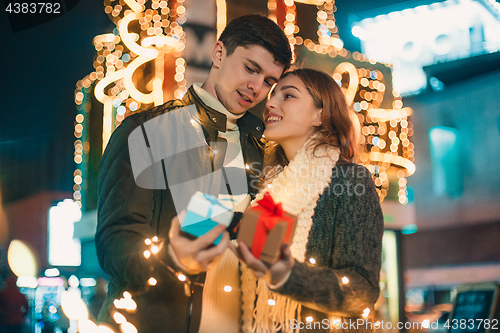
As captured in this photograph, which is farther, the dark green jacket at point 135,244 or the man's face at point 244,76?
the man's face at point 244,76

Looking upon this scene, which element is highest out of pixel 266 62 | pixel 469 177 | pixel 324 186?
pixel 266 62

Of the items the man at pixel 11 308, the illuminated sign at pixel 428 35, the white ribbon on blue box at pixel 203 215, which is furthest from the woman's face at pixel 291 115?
the illuminated sign at pixel 428 35

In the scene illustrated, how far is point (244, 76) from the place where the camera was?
2094mm

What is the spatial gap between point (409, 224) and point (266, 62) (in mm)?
3893

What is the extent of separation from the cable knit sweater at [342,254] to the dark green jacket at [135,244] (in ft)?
1.29

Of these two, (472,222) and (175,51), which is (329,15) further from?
(472,222)

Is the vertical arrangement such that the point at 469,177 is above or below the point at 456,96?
below

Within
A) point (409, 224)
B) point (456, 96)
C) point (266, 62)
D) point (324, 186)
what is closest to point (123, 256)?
point (324, 186)

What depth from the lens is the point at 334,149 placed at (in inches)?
76.5

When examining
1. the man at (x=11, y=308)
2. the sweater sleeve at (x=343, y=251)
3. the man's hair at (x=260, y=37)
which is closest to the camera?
the sweater sleeve at (x=343, y=251)

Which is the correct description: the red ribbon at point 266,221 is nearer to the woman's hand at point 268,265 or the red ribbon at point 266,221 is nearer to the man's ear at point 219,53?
the woman's hand at point 268,265

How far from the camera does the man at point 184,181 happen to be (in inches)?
57.2

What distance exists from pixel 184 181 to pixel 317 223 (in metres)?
0.60

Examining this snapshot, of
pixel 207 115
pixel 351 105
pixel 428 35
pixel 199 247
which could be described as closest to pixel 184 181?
pixel 207 115
